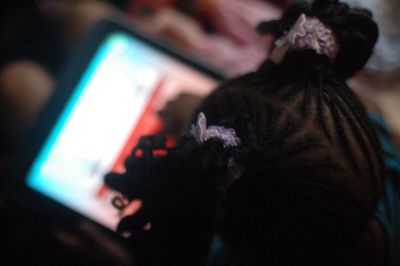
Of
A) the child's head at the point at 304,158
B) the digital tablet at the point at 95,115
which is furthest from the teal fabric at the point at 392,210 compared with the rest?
the digital tablet at the point at 95,115

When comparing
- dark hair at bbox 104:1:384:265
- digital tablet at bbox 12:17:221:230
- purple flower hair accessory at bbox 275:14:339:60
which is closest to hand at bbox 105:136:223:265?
dark hair at bbox 104:1:384:265

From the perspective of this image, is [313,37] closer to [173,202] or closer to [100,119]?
[173,202]

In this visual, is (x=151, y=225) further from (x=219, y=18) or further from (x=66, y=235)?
(x=219, y=18)

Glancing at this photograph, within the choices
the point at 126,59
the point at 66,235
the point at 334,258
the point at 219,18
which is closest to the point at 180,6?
the point at 219,18

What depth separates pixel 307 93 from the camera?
0.96 ft

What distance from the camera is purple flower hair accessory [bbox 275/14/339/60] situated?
0.30 meters

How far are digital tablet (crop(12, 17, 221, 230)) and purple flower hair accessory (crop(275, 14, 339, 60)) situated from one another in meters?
0.30

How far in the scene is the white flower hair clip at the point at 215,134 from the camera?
0.28 metres

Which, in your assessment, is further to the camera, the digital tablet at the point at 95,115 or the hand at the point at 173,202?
the digital tablet at the point at 95,115

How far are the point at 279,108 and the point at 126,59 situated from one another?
1.29 feet

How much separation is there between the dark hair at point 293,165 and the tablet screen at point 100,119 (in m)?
0.27

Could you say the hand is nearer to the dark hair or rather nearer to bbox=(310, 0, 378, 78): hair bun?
the dark hair

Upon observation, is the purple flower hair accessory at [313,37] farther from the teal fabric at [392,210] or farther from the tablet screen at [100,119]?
the tablet screen at [100,119]

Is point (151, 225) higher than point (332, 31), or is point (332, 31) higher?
point (332, 31)
